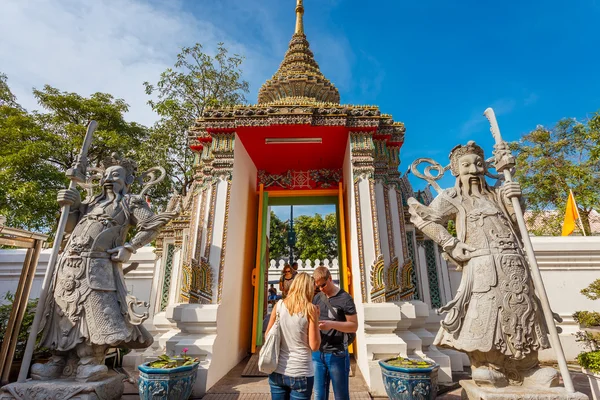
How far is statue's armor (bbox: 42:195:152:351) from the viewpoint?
3.15 metres

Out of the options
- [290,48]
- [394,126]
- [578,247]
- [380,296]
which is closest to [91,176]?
[380,296]

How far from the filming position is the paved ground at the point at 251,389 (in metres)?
3.66

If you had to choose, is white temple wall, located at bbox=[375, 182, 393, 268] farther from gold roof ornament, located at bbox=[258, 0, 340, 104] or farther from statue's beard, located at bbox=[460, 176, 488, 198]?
gold roof ornament, located at bbox=[258, 0, 340, 104]

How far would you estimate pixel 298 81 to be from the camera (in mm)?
6906

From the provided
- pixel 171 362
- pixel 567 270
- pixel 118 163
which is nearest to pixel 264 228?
pixel 118 163

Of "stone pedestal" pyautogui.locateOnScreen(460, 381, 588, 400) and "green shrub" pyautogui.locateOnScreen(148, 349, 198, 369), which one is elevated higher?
"green shrub" pyautogui.locateOnScreen(148, 349, 198, 369)

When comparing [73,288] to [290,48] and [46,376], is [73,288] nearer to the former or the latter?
[46,376]

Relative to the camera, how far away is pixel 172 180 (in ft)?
34.6

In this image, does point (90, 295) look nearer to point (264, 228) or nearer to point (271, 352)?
point (271, 352)

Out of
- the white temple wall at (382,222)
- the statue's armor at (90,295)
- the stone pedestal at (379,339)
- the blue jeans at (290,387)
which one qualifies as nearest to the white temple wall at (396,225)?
the white temple wall at (382,222)

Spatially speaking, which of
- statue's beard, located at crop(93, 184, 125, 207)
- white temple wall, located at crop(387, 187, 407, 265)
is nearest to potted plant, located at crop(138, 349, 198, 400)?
statue's beard, located at crop(93, 184, 125, 207)

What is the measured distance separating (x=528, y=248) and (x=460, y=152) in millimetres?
1216

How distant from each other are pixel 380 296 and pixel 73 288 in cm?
360

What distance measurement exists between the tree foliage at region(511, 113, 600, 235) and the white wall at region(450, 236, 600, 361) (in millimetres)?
7203
